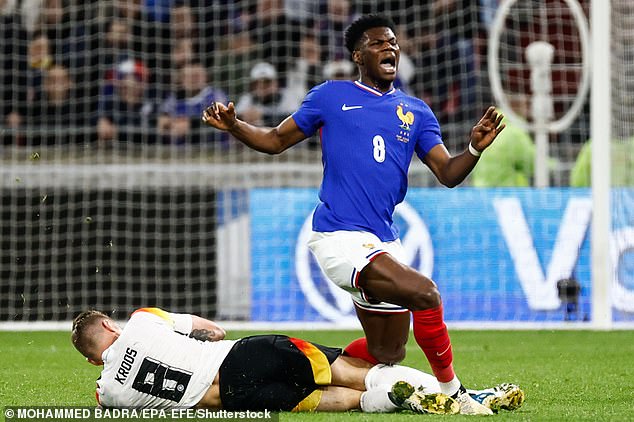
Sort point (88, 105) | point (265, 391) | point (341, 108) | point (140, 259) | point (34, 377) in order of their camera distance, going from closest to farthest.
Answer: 1. point (265, 391)
2. point (341, 108)
3. point (34, 377)
4. point (140, 259)
5. point (88, 105)

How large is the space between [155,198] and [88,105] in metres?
1.93

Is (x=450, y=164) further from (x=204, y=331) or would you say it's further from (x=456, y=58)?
(x=456, y=58)

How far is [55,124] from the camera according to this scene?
13.0 metres

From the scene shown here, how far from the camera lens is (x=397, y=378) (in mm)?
5234

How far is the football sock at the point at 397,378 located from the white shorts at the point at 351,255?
0.98 feet

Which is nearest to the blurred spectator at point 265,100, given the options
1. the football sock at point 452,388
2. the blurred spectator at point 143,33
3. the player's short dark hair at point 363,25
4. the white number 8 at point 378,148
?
the blurred spectator at point 143,33

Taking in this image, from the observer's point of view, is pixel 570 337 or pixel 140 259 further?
pixel 140 259

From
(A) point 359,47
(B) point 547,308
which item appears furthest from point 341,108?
(B) point 547,308

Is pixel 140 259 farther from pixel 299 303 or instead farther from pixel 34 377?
pixel 34 377

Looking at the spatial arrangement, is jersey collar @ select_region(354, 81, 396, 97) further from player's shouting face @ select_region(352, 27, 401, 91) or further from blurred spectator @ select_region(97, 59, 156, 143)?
blurred spectator @ select_region(97, 59, 156, 143)

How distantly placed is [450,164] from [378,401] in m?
1.21

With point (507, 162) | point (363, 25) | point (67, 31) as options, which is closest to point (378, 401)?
point (363, 25)

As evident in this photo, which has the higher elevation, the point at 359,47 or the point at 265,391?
the point at 359,47

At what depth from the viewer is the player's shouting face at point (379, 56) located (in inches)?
228
